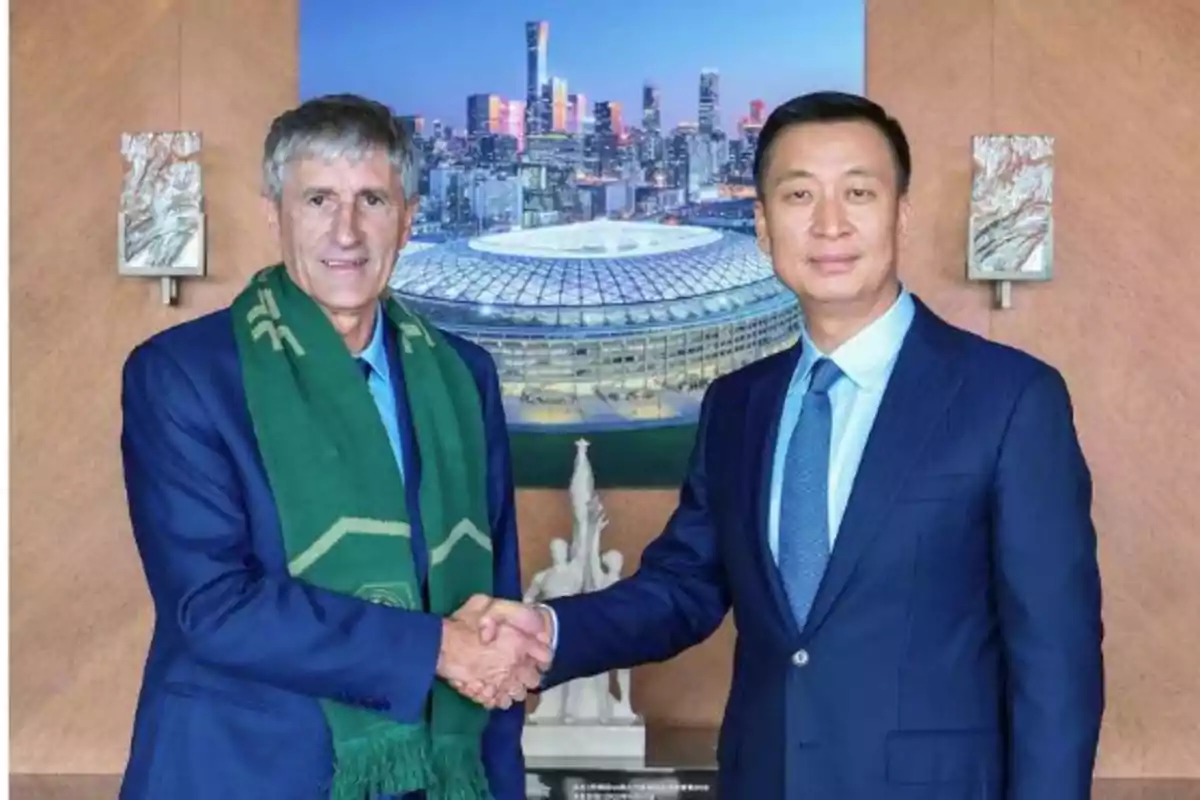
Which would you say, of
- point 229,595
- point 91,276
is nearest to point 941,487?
point 229,595

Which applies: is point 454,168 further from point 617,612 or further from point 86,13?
point 617,612

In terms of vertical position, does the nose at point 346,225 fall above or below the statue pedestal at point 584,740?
above

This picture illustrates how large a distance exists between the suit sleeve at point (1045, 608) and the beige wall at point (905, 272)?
177cm

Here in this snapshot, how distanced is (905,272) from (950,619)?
1829 millimetres

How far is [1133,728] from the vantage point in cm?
A: 340

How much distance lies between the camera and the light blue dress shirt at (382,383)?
194cm

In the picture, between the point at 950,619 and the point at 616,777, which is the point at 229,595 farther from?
the point at 616,777

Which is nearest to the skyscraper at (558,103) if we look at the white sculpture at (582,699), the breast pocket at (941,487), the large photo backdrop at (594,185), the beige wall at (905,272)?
the large photo backdrop at (594,185)

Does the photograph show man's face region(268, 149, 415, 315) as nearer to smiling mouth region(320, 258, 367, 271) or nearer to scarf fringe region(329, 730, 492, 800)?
smiling mouth region(320, 258, 367, 271)

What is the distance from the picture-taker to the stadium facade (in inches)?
135

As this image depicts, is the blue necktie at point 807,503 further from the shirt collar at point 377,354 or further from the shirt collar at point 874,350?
the shirt collar at point 377,354

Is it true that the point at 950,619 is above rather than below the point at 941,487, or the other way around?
below

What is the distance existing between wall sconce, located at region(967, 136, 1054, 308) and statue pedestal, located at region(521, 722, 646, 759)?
1264mm

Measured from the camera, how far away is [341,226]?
6.08 ft
